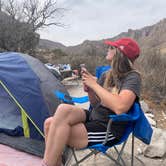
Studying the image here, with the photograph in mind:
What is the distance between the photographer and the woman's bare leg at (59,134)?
273 cm

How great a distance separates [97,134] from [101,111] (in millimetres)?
210

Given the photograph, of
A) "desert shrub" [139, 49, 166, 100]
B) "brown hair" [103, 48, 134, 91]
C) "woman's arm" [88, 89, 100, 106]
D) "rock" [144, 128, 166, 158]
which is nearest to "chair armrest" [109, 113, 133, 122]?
"brown hair" [103, 48, 134, 91]

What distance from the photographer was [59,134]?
2.73 m

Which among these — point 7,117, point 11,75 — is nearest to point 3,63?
point 11,75

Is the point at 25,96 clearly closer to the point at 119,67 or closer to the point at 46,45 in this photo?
the point at 119,67

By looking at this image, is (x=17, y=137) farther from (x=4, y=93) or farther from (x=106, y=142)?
(x=106, y=142)

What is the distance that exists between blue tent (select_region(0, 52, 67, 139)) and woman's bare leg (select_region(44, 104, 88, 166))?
929 mm

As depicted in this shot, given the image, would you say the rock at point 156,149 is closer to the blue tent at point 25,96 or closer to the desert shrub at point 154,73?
the blue tent at point 25,96

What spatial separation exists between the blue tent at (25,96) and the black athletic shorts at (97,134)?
0.94 metres

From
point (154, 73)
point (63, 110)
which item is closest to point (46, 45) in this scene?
point (154, 73)

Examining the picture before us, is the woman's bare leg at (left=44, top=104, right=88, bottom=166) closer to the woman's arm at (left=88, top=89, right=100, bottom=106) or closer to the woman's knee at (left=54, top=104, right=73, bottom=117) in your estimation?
the woman's knee at (left=54, top=104, right=73, bottom=117)

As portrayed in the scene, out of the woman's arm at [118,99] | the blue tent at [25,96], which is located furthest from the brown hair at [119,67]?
the blue tent at [25,96]

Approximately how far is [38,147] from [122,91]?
1252 millimetres

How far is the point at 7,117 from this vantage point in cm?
409
